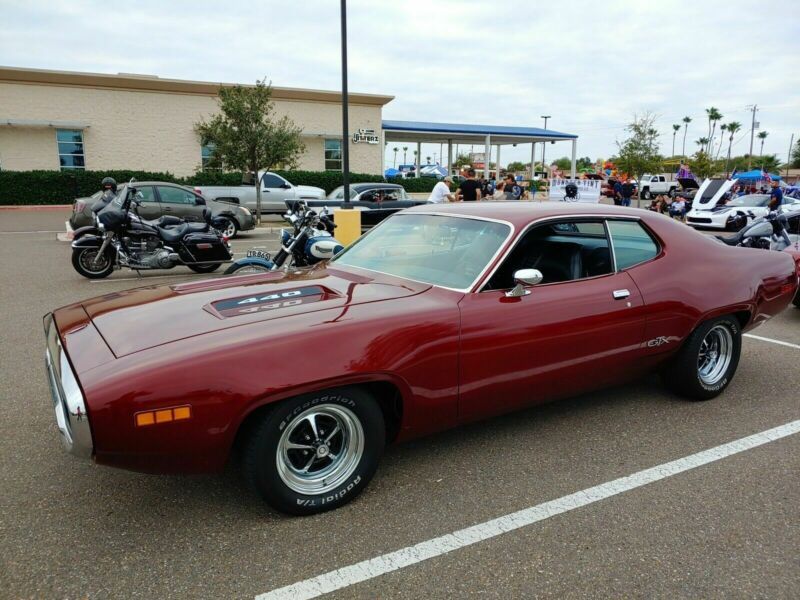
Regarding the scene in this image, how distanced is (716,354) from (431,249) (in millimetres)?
2355

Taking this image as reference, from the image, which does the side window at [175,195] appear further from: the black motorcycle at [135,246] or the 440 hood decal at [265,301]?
the 440 hood decal at [265,301]

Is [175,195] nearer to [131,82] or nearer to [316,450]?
[316,450]

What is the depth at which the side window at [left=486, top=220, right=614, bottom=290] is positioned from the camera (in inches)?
144

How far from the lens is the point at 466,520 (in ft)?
9.07

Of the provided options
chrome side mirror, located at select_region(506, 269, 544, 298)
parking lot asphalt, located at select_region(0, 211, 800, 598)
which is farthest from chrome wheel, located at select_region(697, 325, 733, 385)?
chrome side mirror, located at select_region(506, 269, 544, 298)

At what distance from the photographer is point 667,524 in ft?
8.99

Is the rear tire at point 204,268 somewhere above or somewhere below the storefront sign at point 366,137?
below

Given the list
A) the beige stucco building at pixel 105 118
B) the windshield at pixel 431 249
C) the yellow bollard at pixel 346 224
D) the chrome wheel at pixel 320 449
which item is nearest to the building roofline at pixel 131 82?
the beige stucco building at pixel 105 118

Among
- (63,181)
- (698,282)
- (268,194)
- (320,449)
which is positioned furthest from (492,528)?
(63,181)

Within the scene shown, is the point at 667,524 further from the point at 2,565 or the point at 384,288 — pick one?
the point at 2,565

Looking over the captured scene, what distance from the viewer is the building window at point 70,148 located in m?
25.9

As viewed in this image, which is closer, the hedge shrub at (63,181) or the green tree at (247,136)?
the green tree at (247,136)

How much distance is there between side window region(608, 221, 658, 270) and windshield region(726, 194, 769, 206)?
1824cm

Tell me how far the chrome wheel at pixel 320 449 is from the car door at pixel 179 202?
12.2m
